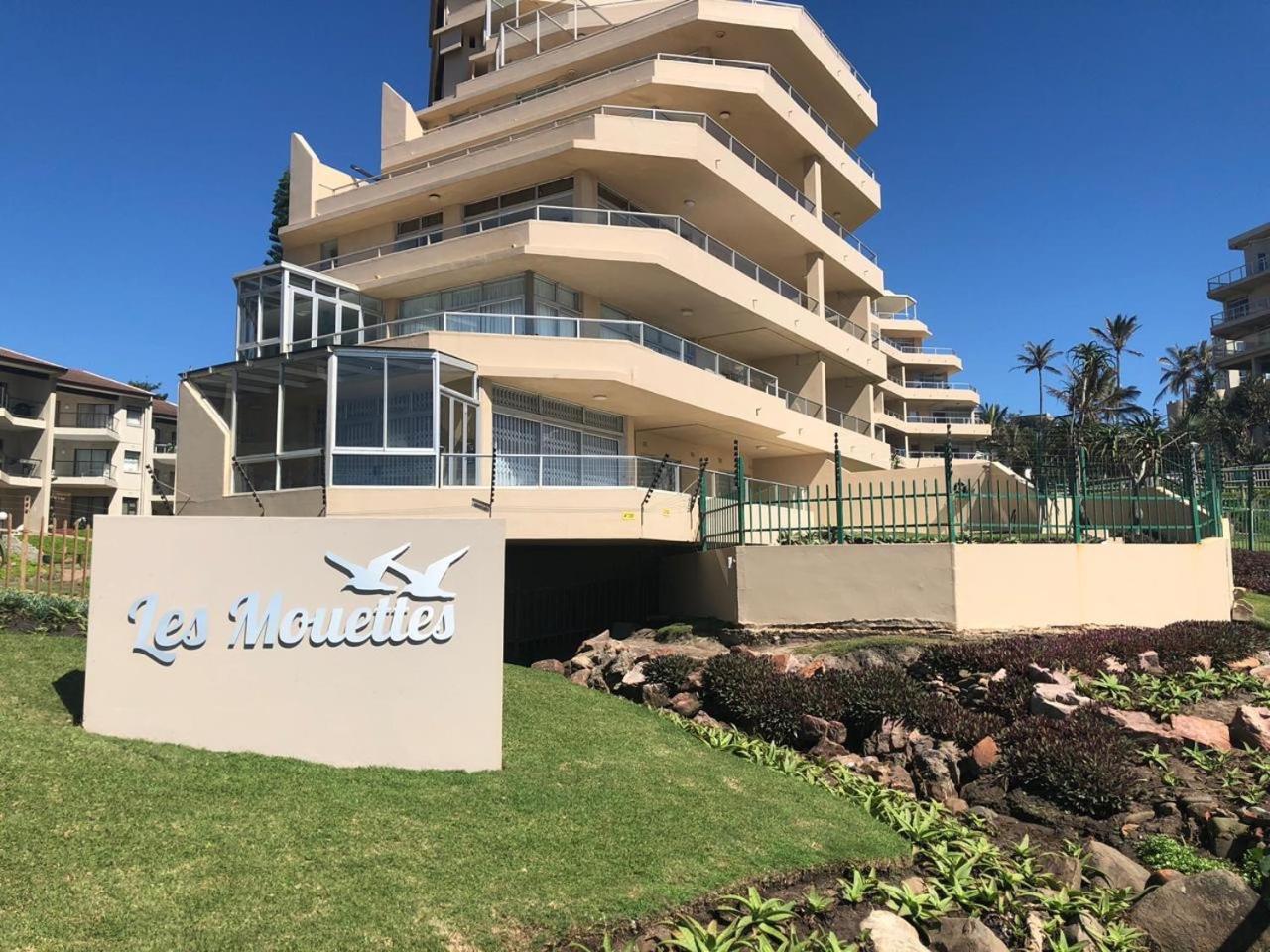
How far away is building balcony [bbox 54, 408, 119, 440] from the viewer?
45.7 m

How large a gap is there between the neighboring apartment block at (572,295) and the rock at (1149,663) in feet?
27.7

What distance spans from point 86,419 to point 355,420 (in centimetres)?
3832

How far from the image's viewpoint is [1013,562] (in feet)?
42.7

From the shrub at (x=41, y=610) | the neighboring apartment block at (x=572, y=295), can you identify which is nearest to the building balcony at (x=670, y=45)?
the neighboring apartment block at (x=572, y=295)

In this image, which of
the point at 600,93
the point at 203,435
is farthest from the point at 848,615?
the point at 600,93

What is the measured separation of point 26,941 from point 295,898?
4.34 ft

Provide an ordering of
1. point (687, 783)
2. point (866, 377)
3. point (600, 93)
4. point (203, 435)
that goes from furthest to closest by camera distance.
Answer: point (866, 377) → point (600, 93) → point (203, 435) → point (687, 783)

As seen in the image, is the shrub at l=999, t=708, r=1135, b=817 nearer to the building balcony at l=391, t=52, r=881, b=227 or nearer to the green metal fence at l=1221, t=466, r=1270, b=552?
the green metal fence at l=1221, t=466, r=1270, b=552

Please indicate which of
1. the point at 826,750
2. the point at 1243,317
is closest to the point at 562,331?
the point at 826,750

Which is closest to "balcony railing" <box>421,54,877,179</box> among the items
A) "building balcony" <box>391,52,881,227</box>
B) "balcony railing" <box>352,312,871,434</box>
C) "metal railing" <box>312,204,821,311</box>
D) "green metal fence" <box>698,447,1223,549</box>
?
"building balcony" <box>391,52,881,227</box>

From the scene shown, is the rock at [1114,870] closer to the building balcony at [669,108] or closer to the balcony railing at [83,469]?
the building balcony at [669,108]

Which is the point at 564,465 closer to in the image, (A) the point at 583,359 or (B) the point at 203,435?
(A) the point at 583,359

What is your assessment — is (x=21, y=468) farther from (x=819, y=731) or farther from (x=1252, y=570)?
(x=1252, y=570)

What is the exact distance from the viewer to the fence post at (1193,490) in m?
14.4
